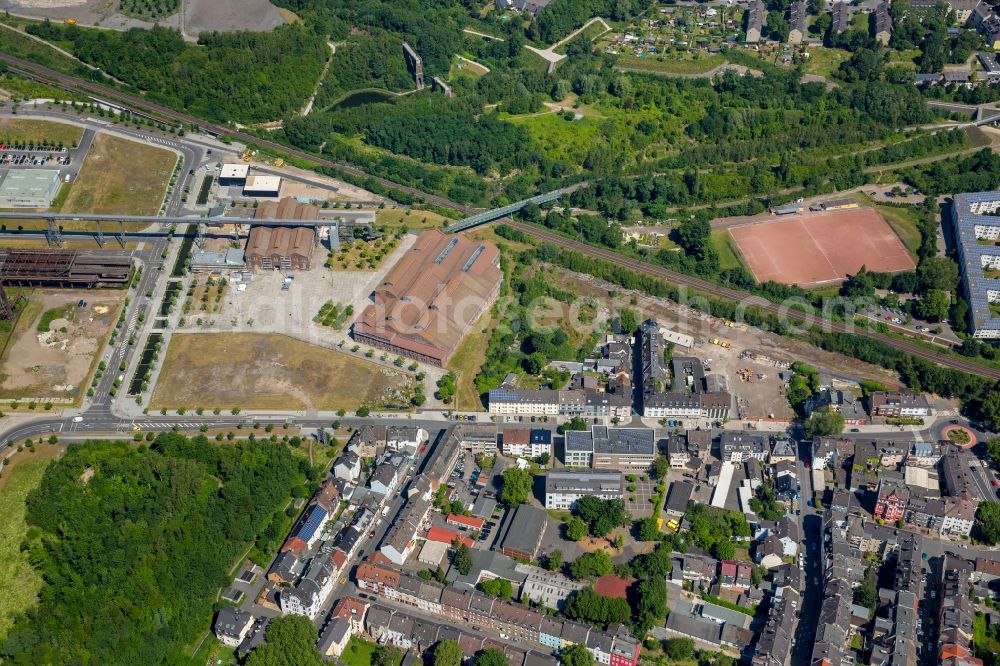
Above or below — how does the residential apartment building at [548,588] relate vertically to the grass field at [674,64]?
below

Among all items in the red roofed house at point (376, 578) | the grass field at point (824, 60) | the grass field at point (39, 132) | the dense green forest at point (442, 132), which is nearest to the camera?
the red roofed house at point (376, 578)

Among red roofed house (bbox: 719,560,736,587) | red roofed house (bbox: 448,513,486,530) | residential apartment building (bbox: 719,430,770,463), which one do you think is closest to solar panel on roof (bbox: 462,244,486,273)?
red roofed house (bbox: 448,513,486,530)

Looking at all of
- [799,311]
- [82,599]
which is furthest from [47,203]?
[799,311]

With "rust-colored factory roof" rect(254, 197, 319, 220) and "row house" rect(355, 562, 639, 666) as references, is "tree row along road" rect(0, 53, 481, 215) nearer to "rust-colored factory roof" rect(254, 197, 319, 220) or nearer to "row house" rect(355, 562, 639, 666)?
"rust-colored factory roof" rect(254, 197, 319, 220)

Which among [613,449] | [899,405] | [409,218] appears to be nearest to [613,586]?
[613,449]

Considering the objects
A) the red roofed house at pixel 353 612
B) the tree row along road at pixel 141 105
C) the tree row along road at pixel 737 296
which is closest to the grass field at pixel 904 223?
the tree row along road at pixel 737 296

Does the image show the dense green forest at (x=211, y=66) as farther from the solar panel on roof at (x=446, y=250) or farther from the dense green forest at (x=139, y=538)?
the dense green forest at (x=139, y=538)

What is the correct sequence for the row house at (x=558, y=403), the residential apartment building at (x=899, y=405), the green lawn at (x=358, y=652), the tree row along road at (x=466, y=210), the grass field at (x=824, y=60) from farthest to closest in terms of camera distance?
the grass field at (x=824, y=60)
the tree row along road at (x=466, y=210)
the row house at (x=558, y=403)
the residential apartment building at (x=899, y=405)
the green lawn at (x=358, y=652)

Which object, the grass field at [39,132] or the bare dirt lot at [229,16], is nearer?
the grass field at [39,132]
